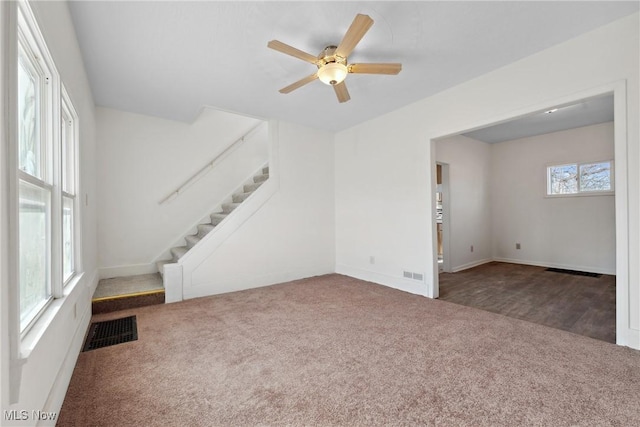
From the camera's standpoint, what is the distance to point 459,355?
209 cm

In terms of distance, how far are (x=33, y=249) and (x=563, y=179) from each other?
24.5ft

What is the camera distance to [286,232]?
4.53 meters

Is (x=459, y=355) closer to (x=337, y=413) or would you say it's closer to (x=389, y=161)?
(x=337, y=413)

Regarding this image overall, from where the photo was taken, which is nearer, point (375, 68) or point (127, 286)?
point (375, 68)

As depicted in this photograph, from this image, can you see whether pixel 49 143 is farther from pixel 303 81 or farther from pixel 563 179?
pixel 563 179

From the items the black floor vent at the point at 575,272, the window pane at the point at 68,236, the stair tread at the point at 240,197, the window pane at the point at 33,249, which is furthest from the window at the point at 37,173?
the black floor vent at the point at 575,272

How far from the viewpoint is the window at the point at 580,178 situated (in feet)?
16.1

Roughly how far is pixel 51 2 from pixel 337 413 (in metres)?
2.84

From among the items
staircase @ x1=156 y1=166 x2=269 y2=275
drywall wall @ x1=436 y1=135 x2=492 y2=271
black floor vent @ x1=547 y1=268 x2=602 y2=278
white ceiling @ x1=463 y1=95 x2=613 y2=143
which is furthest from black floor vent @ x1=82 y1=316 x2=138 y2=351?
black floor vent @ x1=547 y1=268 x2=602 y2=278

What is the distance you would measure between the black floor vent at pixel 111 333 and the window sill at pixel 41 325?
706 mm

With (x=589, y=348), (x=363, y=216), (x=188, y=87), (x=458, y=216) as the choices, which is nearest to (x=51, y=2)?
(x=188, y=87)

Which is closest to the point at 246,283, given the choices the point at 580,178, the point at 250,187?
the point at 250,187

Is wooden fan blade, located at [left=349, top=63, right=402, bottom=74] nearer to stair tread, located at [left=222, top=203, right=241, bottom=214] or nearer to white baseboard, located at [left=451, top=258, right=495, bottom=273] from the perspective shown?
stair tread, located at [left=222, top=203, right=241, bottom=214]

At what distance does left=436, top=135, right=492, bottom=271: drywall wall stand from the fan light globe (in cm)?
324
